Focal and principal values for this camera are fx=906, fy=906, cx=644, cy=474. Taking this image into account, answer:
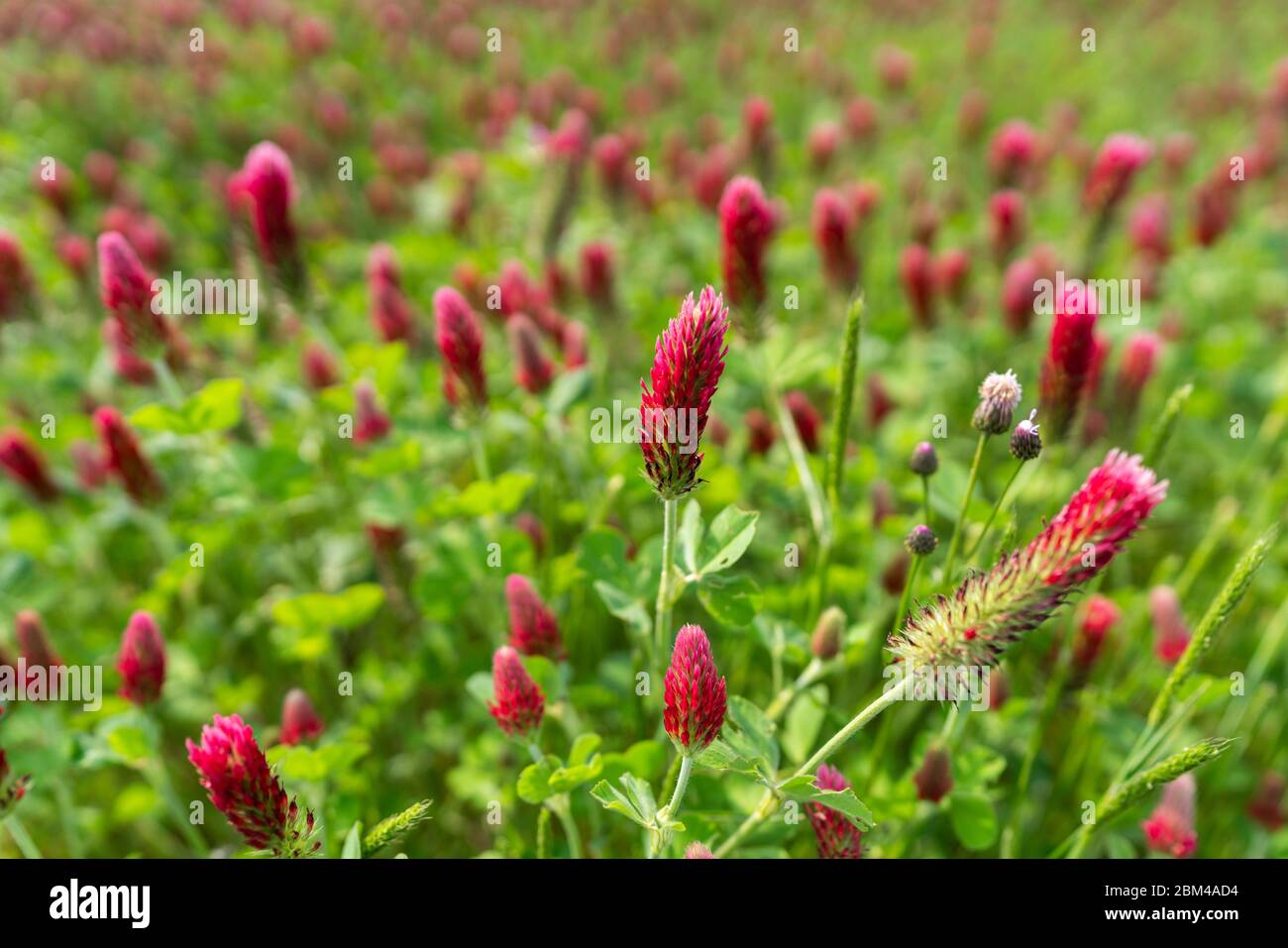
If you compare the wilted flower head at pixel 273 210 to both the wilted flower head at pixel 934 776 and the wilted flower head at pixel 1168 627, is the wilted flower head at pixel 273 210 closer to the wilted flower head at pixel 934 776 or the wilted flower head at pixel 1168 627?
the wilted flower head at pixel 934 776

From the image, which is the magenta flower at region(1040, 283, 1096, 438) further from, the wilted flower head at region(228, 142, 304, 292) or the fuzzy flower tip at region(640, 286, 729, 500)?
the wilted flower head at region(228, 142, 304, 292)

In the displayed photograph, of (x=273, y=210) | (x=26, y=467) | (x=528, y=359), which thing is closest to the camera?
(x=528, y=359)

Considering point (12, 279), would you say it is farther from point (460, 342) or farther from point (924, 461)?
point (924, 461)

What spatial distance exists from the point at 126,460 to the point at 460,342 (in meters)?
1.14

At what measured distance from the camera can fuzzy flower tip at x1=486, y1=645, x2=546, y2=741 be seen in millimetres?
1760

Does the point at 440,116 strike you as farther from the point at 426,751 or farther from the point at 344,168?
the point at 426,751

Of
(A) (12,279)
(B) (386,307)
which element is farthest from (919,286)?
(A) (12,279)

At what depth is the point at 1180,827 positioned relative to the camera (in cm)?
206

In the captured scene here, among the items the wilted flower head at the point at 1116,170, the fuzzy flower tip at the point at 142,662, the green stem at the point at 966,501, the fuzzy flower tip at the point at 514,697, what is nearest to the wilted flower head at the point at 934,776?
the green stem at the point at 966,501

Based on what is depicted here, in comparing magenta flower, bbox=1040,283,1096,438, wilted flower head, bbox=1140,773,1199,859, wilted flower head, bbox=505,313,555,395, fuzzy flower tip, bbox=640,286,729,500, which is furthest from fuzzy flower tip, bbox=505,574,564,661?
wilted flower head, bbox=1140,773,1199,859

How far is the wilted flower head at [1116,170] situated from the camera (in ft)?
11.3

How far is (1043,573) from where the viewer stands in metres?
1.27
